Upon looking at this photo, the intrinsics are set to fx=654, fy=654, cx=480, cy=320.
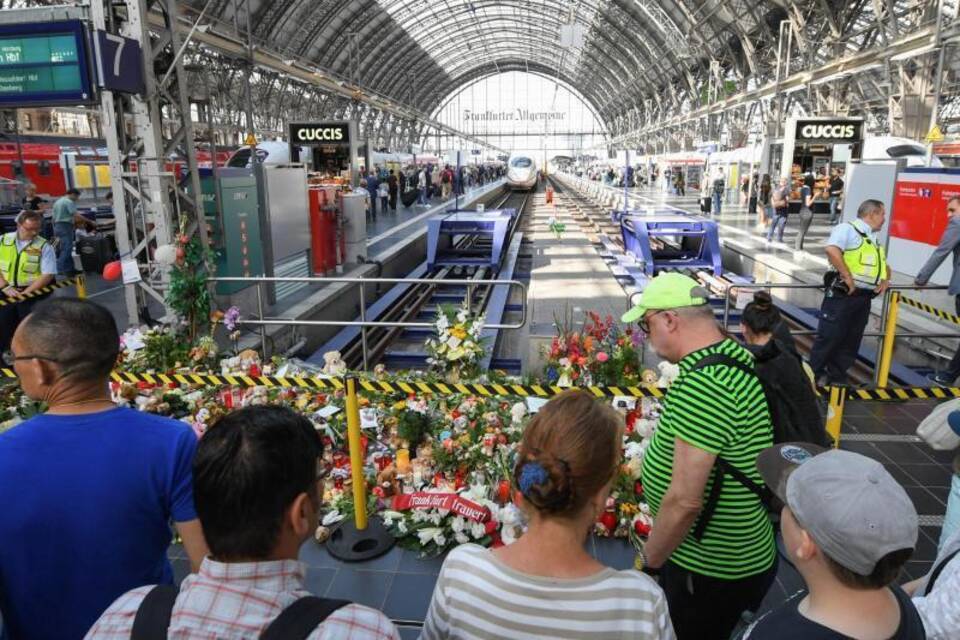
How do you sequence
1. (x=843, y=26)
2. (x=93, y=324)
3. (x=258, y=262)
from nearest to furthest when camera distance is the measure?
(x=93, y=324) < (x=258, y=262) < (x=843, y=26)

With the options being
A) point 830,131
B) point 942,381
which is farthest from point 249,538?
point 830,131

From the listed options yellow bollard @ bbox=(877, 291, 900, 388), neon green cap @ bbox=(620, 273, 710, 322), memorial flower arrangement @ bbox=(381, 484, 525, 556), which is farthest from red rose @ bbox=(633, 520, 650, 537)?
yellow bollard @ bbox=(877, 291, 900, 388)

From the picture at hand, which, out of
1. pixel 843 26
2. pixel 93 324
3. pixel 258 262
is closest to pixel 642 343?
pixel 93 324

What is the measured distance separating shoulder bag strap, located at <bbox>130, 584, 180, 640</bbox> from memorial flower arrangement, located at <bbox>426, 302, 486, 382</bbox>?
4.38 meters

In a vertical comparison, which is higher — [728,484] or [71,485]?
[71,485]

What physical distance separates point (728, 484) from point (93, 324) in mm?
2003

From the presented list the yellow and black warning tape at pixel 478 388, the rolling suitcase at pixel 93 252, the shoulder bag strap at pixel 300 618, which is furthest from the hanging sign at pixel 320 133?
the shoulder bag strap at pixel 300 618

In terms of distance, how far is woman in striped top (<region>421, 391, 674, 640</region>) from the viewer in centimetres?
140

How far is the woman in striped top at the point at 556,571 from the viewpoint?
1.40 m

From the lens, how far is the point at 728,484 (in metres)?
2.13

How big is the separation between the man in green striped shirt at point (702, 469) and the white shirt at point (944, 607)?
20.4 inches

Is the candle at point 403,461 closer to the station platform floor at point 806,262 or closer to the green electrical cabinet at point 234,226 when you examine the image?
the green electrical cabinet at point 234,226

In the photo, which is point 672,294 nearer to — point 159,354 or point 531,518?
point 531,518

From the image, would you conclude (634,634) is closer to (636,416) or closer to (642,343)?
(636,416)
